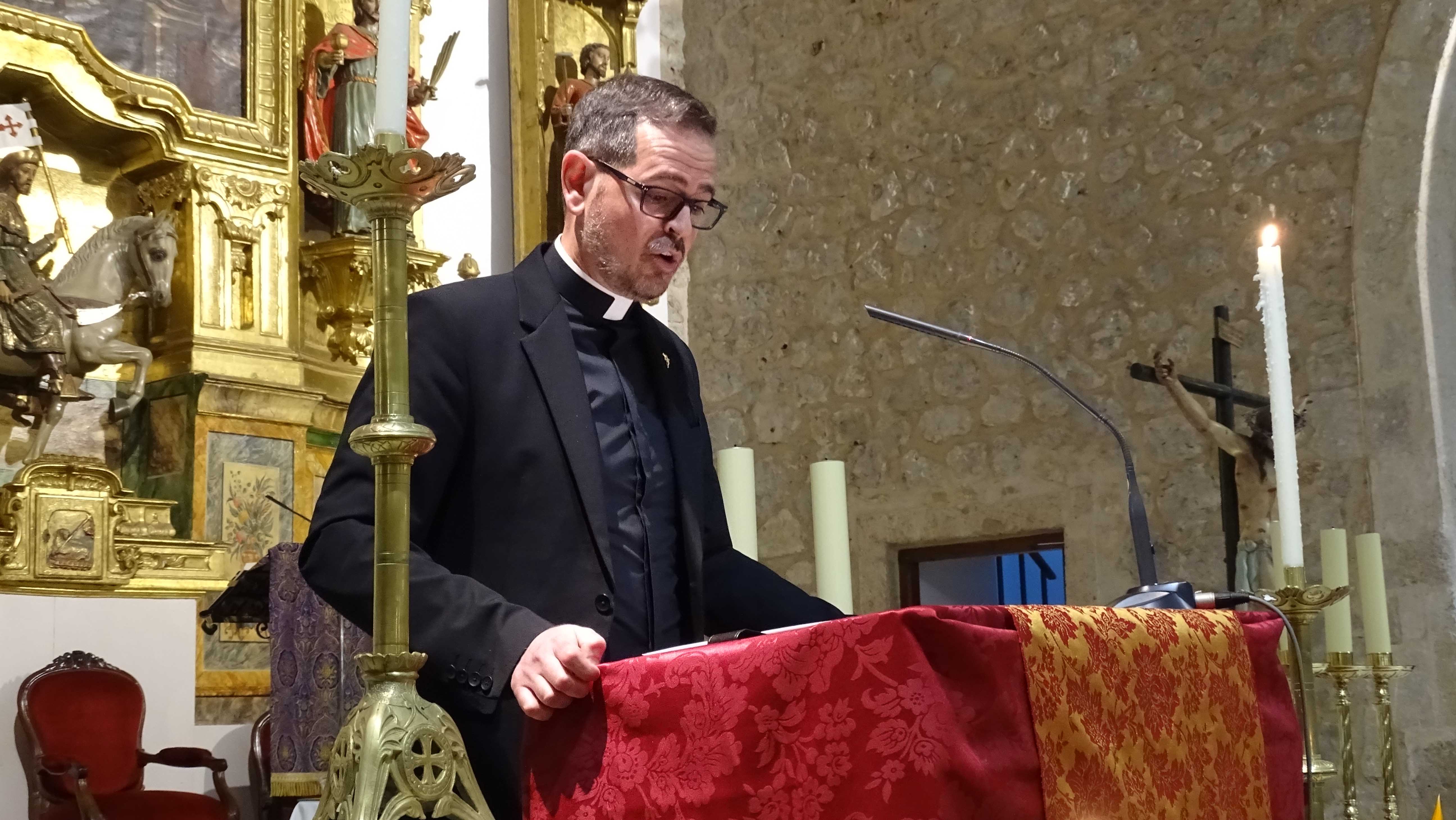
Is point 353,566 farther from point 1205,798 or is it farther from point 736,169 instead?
point 736,169

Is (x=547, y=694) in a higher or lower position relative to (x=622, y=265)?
lower

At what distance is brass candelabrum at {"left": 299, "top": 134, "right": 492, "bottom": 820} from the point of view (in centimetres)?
119

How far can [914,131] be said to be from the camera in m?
7.78

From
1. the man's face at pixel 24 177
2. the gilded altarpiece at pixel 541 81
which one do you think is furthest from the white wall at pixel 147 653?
the gilded altarpiece at pixel 541 81

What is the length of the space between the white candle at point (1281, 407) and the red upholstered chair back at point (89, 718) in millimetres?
3962

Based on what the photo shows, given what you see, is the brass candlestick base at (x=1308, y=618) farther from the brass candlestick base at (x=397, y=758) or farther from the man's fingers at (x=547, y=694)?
the brass candlestick base at (x=397, y=758)

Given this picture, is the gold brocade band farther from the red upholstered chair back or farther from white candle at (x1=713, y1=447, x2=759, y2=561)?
white candle at (x1=713, y1=447, x2=759, y2=561)

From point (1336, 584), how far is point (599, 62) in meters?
4.09

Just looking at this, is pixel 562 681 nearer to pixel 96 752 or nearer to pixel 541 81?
pixel 96 752

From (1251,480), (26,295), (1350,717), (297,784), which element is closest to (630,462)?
(1350,717)

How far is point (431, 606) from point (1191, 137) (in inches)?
239

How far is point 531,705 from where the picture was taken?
1.37 meters

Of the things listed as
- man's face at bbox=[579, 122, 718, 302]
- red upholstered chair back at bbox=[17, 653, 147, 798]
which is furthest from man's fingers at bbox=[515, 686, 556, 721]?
red upholstered chair back at bbox=[17, 653, 147, 798]

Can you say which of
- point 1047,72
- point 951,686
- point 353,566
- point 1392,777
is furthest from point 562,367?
point 1047,72
